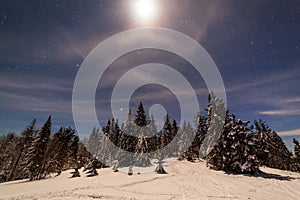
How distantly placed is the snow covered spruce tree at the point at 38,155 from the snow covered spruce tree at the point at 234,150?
39236mm

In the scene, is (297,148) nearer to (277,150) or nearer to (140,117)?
(277,150)

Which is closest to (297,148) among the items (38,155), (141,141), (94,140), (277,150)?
(277,150)

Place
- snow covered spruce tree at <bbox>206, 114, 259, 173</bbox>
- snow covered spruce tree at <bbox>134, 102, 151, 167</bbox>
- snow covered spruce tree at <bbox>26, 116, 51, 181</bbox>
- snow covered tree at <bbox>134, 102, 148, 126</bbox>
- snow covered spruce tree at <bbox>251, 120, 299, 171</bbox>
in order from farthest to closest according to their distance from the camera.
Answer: snow covered spruce tree at <bbox>251, 120, 299, 171</bbox>
snow covered tree at <bbox>134, 102, 148, 126</bbox>
snow covered spruce tree at <bbox>26, 116, 51, 181</bbox>
snow covered spruce tree at <bbox>134, 102, 151, 167</bbox>
snow covered spruce tree at <bbox>206, 114, 259, 173</bbox>

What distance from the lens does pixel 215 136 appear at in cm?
3356

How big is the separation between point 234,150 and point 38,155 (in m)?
42.6

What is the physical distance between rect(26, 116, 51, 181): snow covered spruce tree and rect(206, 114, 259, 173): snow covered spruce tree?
39236 millimetres

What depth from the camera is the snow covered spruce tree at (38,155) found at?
3709 centimetres

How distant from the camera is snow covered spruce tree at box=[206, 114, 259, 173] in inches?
1078

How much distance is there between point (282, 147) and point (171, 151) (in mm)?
36923

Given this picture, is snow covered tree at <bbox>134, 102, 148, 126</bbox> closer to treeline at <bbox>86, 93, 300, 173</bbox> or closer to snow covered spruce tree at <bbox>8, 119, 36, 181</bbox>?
treeline at <bbox>86, 93, 300, 173</bbox>

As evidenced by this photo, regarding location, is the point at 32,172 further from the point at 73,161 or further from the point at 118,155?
the point at 73,161

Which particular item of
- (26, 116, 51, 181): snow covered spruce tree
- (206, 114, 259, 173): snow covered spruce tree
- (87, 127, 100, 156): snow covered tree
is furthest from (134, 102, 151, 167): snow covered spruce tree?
(87, 127, 100, 156): snow covered tree

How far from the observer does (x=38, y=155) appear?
1510 inches

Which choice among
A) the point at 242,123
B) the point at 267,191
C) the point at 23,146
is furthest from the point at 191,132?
the point at 23,146
